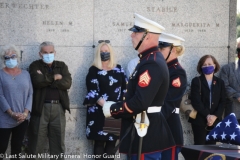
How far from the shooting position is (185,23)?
9.46 meters

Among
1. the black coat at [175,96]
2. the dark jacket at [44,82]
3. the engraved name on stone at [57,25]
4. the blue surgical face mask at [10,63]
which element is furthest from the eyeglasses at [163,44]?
the engraved name on stone at [57,25]

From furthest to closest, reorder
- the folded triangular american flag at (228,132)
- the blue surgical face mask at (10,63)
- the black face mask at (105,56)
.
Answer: the black face mask at (105,56) < the blue surgical face mask at (10,63) < the folded triangular american flag at (228,132)

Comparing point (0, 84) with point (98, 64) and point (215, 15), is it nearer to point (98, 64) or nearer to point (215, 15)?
point (98, 64)

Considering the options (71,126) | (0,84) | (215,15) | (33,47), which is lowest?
(71,126)

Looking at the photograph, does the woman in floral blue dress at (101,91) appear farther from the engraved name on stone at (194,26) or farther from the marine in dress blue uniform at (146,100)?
the marine in dress blue uniform at (146,100)

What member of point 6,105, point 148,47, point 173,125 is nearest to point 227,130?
point 148,47

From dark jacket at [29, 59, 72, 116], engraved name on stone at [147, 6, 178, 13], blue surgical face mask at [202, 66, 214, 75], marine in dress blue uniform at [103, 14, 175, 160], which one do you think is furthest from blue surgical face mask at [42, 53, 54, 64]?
marine in dress blue uniform at [103, 14, 175, 160]

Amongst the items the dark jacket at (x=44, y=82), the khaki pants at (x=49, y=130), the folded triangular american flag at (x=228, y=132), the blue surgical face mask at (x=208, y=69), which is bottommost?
the khaki pants at (x=49, y=130)

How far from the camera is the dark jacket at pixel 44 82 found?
8023mm

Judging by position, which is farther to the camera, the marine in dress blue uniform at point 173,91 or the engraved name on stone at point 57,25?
the engraved name on stone at point 57,25

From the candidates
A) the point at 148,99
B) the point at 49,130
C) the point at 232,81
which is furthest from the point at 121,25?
the point at 148,99

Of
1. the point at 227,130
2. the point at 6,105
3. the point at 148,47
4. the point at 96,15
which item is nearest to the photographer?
the point at 227,130

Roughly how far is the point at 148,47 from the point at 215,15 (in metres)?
4.70

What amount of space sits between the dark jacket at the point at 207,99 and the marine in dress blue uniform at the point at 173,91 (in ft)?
7.35
